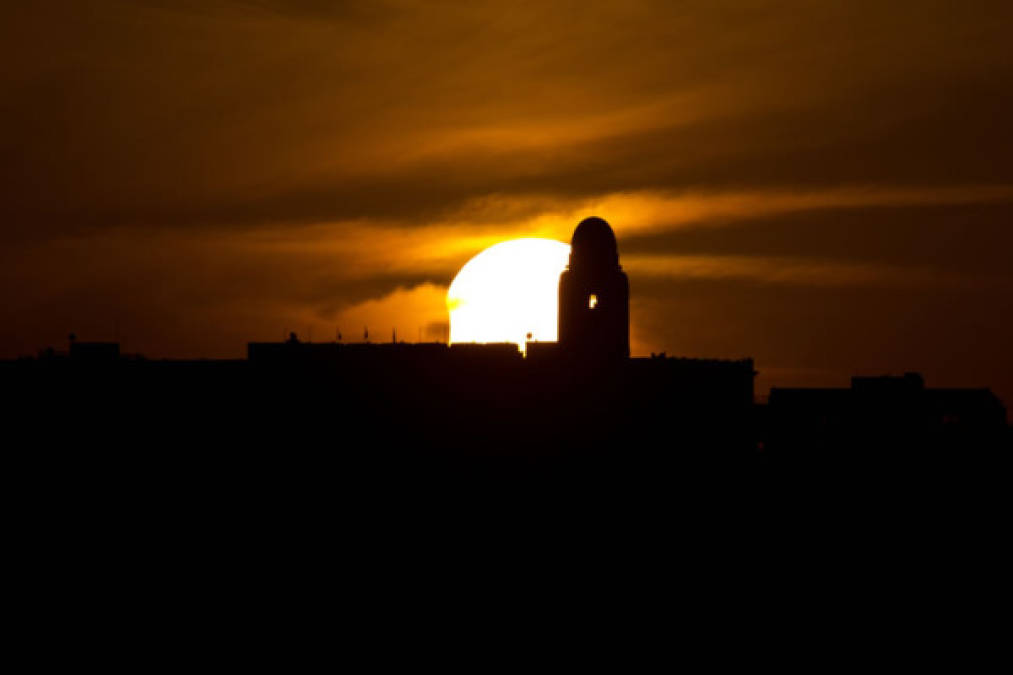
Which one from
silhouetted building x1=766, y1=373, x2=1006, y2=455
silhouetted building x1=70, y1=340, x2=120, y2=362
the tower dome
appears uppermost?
the tower dome

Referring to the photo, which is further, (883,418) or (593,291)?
(883,418)

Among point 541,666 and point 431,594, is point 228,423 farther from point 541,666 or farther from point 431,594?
point 541,666

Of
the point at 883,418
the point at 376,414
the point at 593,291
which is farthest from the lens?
the point at 883,418

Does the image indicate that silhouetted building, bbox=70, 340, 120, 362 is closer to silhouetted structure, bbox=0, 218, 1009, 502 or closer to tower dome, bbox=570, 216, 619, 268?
silhouetted structure, bbox=0, 218, 1009, 502

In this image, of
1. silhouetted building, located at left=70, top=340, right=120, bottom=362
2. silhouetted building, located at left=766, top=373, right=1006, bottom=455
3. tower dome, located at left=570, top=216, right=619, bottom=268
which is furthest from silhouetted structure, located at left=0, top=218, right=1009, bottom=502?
silhouetted building, located at left=766, top=373, right=1006, bottom=455

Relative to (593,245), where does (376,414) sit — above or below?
below

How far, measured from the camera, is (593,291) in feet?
198

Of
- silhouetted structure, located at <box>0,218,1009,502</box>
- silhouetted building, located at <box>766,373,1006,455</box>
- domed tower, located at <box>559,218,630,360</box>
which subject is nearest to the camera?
domed tower, located at <box>559,218,630,360</box>

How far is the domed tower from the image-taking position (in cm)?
6038

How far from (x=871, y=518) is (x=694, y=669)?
23.3m

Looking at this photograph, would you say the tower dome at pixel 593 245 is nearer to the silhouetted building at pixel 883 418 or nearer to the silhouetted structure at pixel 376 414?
the silhouetted structure at pixel 376 414

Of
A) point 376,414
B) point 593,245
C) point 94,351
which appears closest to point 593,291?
point 593,245

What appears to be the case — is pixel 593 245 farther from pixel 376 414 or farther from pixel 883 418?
pixel 883 418

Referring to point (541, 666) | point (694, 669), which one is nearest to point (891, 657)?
point (694, 669)
